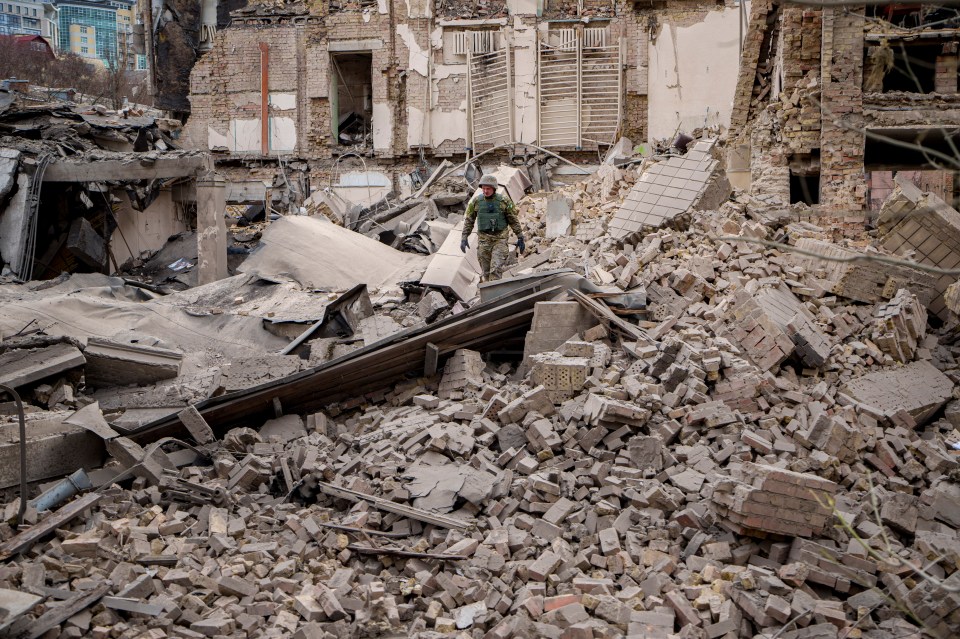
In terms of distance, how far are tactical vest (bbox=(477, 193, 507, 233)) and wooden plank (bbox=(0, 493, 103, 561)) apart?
5501mm

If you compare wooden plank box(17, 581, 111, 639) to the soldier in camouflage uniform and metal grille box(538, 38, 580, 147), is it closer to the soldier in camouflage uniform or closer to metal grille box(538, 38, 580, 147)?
the soldier in camouflage uniform

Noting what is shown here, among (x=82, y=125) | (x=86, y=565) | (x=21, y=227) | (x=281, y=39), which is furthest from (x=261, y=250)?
(x=281, y=39)

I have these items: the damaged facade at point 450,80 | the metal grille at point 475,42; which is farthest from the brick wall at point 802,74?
the metal grille at point 475,42

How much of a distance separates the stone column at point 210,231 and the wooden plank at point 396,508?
7.47 metres

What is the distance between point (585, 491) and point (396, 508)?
4.52 feet

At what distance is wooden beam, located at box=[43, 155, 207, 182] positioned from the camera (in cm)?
1293

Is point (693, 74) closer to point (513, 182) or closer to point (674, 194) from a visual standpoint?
point (513, 182)

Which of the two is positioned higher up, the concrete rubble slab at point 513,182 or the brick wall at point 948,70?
the brick wall at point 948,70

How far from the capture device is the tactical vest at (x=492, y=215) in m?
10.8

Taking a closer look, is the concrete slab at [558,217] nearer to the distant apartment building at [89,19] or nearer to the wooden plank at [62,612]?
the wooden plank at [62,612]

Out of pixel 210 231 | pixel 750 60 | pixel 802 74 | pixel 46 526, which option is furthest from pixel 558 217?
pixel 46 526

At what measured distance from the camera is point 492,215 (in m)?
10.8

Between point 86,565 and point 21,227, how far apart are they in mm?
8022

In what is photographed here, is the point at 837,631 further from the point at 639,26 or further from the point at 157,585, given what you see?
the point at 639,26
